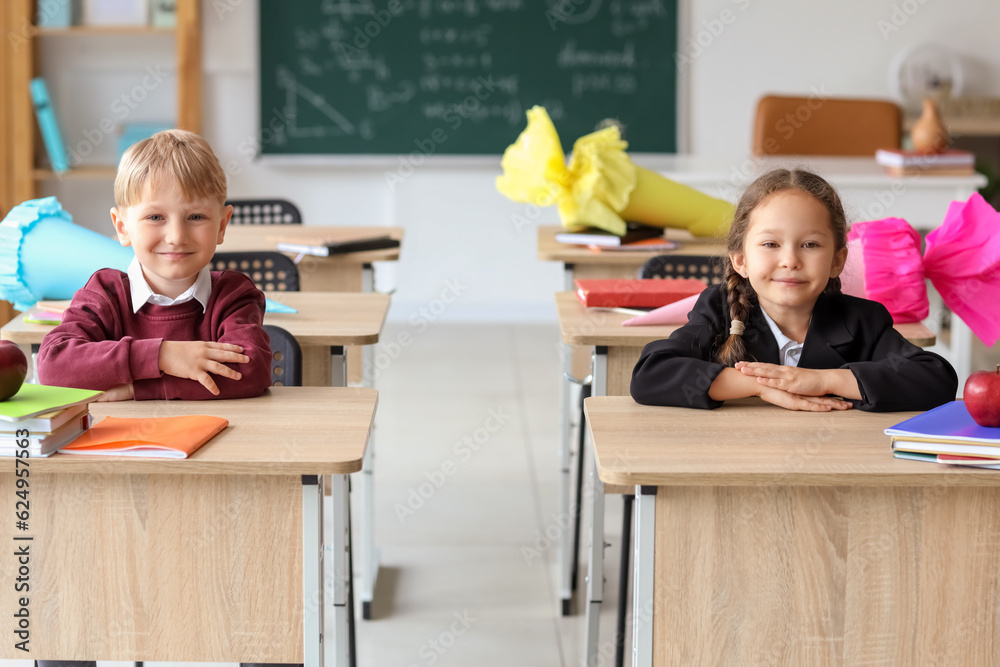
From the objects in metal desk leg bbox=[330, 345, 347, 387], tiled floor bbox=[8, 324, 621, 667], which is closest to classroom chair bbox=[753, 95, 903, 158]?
tiled floor bbox=[8, 324, 621, 667]

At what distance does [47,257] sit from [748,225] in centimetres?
136

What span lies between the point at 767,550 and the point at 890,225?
0.91 m

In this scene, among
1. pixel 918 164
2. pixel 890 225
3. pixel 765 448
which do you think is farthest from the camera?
pixel 918 164

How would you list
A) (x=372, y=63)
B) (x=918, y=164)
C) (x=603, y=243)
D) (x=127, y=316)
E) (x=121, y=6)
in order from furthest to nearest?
(x=372, y=63) < (x=121, y=6) < (x=918, y=164) < (x=603, y=243) < (x=127, y=316)

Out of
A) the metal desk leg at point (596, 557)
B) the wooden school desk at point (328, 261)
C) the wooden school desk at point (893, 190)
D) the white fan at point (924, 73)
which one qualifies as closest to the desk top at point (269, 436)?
the metal desk leg at point (596, 557)

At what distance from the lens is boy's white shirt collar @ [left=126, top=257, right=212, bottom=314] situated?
1.59m

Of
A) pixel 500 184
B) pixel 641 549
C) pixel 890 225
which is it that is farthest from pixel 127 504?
pixel 500 184

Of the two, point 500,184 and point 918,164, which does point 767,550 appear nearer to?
point 500,184

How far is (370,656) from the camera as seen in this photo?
223cm

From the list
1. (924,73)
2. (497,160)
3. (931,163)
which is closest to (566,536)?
(931,163)

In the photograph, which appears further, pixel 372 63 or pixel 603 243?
pixel 372 63

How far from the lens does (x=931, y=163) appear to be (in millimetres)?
4020

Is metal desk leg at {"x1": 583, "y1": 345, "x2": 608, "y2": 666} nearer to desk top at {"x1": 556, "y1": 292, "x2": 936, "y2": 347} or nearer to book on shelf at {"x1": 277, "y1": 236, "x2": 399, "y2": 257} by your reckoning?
desk top at {"x1": 556, "y1": 292, "x2": 936, "y2": 347}

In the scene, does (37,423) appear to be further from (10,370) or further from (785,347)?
(785,347)
